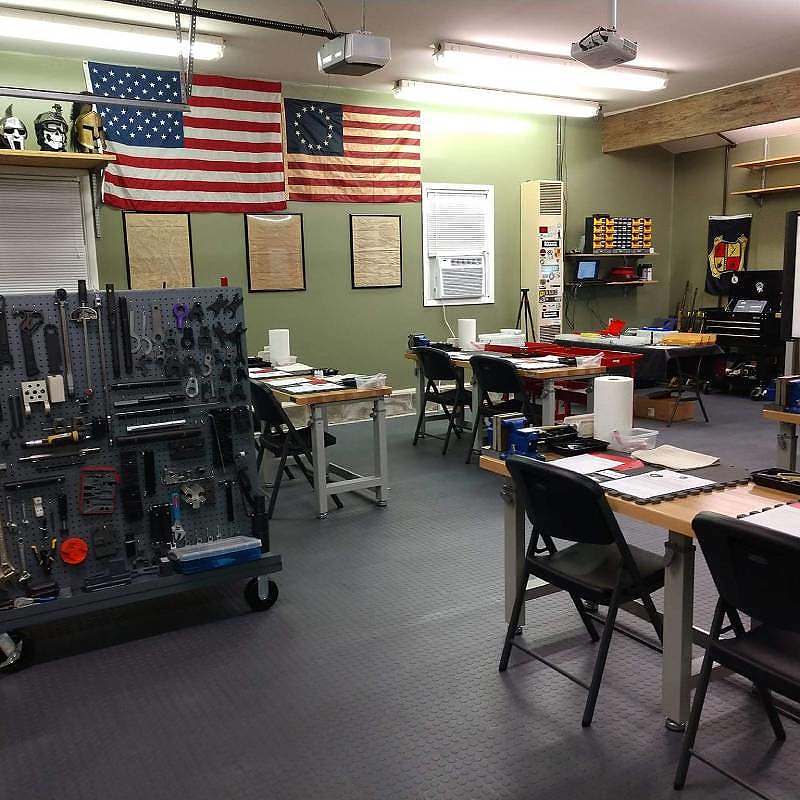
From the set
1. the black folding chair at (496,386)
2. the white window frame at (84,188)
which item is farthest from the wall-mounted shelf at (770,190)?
the white window frame at (84,188)

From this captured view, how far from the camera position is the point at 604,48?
404 cm

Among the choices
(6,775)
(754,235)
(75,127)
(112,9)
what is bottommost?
(6,775)

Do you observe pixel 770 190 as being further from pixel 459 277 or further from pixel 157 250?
pixel 157 250

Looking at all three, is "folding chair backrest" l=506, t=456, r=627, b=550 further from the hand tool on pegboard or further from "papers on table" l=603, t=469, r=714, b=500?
the hand tool on pegboard

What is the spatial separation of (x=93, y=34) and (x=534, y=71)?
372 cm

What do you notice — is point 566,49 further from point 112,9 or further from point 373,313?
point 112,9

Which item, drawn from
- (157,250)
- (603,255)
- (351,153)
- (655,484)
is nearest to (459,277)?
(351,153)

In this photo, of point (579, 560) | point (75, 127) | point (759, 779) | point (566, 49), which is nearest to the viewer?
point (759, 779)

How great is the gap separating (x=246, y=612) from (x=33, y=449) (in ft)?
3.83

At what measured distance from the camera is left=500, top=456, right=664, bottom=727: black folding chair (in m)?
2.31

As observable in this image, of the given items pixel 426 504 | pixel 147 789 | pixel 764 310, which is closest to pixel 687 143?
pixel 764 310

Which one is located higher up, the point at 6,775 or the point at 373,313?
the point at 373,313

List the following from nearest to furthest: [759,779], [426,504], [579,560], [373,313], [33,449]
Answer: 1. [759,779]
2. [579,560]
3. [33,449]
4. [426,504]
5. [373,313]

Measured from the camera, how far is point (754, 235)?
9336mm
